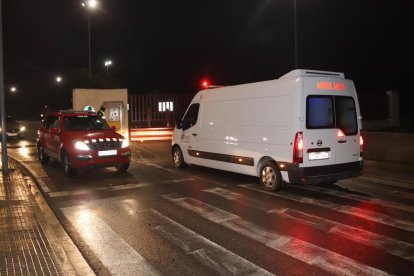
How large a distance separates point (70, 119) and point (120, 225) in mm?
6963

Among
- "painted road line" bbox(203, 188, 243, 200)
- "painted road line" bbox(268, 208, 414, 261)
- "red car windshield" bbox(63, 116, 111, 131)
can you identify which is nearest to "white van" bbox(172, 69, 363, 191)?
"painted road line" bbox(203, 188, 243, 200)

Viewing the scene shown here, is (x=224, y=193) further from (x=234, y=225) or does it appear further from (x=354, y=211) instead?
(x=354, y=211)

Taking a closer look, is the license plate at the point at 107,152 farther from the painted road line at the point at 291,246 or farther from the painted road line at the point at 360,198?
the painted road line at the point at 360,198

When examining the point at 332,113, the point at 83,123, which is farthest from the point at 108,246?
the point at 83,123

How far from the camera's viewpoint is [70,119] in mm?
13375

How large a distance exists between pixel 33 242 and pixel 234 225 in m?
2.90

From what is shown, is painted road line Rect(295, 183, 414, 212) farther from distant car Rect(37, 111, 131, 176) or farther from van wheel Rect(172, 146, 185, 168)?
distant car Rect(37, 111, 131, 176)

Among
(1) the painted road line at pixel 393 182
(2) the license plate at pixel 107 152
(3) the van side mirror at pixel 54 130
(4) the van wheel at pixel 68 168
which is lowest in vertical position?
(1) the painted road line at pixel 393 182

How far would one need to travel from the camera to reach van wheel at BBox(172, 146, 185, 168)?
1340 cm

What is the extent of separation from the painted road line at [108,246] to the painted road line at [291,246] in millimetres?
1648

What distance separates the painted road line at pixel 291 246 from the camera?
17.0ft

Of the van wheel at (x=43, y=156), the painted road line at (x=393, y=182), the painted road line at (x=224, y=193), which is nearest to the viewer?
the painted road line at (x=224, y=193)

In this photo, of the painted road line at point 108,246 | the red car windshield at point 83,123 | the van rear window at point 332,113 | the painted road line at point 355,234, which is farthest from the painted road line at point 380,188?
the red car windshield at point 83,123

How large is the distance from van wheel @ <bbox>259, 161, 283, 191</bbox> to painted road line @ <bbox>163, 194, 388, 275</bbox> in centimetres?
180
